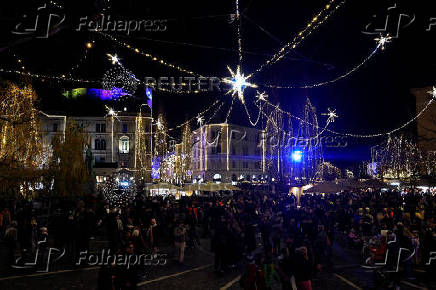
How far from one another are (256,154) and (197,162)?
1201 cm

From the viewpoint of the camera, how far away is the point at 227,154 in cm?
7031

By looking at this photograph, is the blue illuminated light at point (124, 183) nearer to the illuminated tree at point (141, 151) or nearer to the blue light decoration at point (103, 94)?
the illuminated tree at point (141, 151)

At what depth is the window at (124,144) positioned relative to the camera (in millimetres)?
62844

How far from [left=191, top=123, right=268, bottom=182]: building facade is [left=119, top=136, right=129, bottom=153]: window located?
12.9 metres

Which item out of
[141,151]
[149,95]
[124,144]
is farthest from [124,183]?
[149,95]

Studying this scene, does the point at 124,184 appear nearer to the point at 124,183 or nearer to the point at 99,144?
the point at 124,183

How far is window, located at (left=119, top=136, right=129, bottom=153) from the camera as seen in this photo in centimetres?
6284

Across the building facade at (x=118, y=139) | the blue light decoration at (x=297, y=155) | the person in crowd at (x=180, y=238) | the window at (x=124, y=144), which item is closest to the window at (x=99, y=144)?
the building facade at (x=118, y=139)

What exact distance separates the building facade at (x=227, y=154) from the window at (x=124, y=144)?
509 inches

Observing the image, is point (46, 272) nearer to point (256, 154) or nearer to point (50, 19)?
point (50, 19)

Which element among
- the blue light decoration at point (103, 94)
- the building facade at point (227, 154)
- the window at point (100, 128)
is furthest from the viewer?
the building facade at point (227, 154)

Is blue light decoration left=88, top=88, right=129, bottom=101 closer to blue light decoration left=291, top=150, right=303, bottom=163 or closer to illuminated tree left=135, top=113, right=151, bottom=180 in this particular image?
illuminated tree left=135, top=113, right=151, bottom=180

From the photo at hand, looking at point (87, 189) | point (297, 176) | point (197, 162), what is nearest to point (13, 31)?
point (87, 189)

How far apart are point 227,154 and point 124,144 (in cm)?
1882
